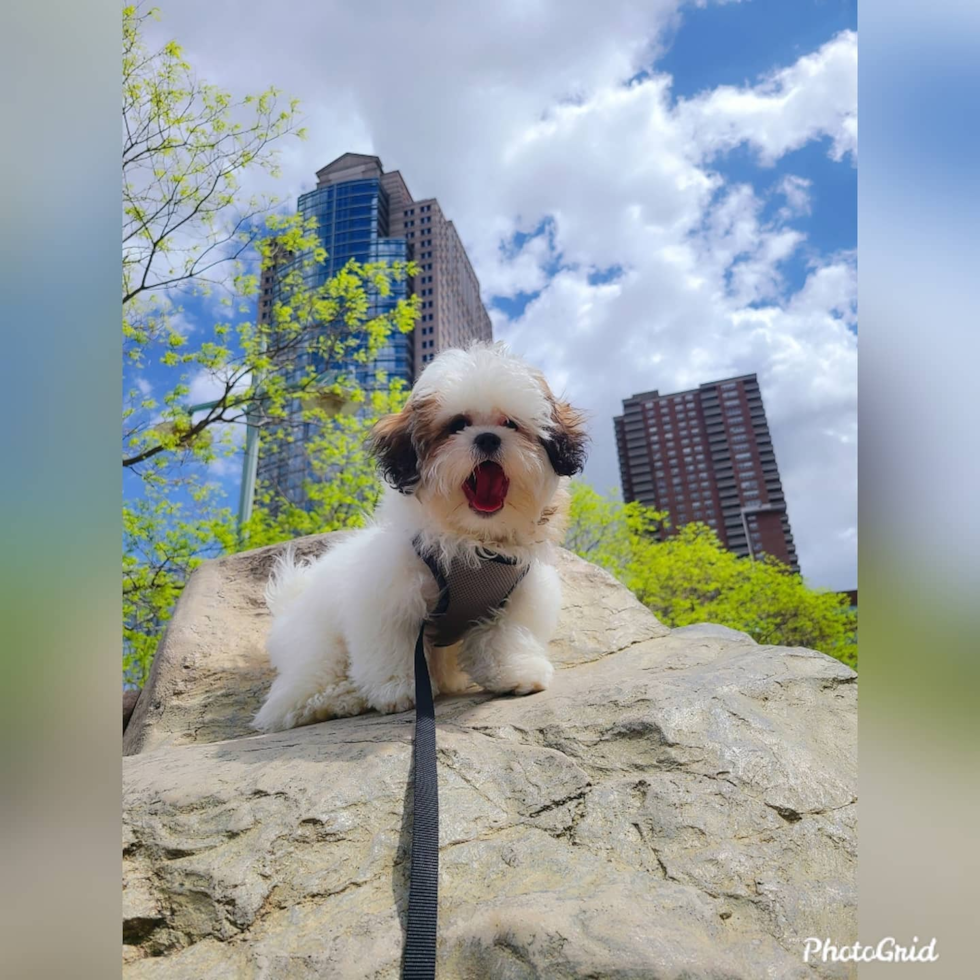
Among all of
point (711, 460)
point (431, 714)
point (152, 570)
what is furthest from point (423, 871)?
point (711, 460)

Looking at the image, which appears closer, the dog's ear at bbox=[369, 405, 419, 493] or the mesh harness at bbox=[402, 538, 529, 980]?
the mesh harness at bbox=[402, 538, 529, 980]

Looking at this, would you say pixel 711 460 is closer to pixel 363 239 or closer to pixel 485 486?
pixel 363 239

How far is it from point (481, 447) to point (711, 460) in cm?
3119

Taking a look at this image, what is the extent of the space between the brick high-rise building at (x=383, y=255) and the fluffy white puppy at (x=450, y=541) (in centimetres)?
683

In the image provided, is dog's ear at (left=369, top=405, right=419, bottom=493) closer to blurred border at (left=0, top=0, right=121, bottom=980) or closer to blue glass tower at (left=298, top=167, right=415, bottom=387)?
blurred border at (left=0, top=0, right=121, bottom=980)

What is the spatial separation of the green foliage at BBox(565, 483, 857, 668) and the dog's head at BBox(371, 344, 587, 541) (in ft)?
46.2

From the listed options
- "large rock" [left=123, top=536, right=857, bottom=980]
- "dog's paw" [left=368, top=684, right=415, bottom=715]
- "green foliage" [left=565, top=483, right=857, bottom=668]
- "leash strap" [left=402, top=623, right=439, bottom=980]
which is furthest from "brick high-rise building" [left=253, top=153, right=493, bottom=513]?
"leash strap" [left=402, top=623, right=439, bottom=980]

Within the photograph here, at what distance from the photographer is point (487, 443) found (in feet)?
10.6

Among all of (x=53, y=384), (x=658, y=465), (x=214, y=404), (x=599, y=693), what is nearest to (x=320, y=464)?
(x=214, y=404)

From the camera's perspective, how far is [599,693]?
A: 2889 millimetres

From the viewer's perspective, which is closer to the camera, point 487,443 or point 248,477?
point 487,443

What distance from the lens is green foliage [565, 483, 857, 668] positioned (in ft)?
58.5

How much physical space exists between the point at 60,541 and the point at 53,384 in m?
0.19

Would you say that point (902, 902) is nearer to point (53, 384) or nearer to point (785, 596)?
point (53, 384)
